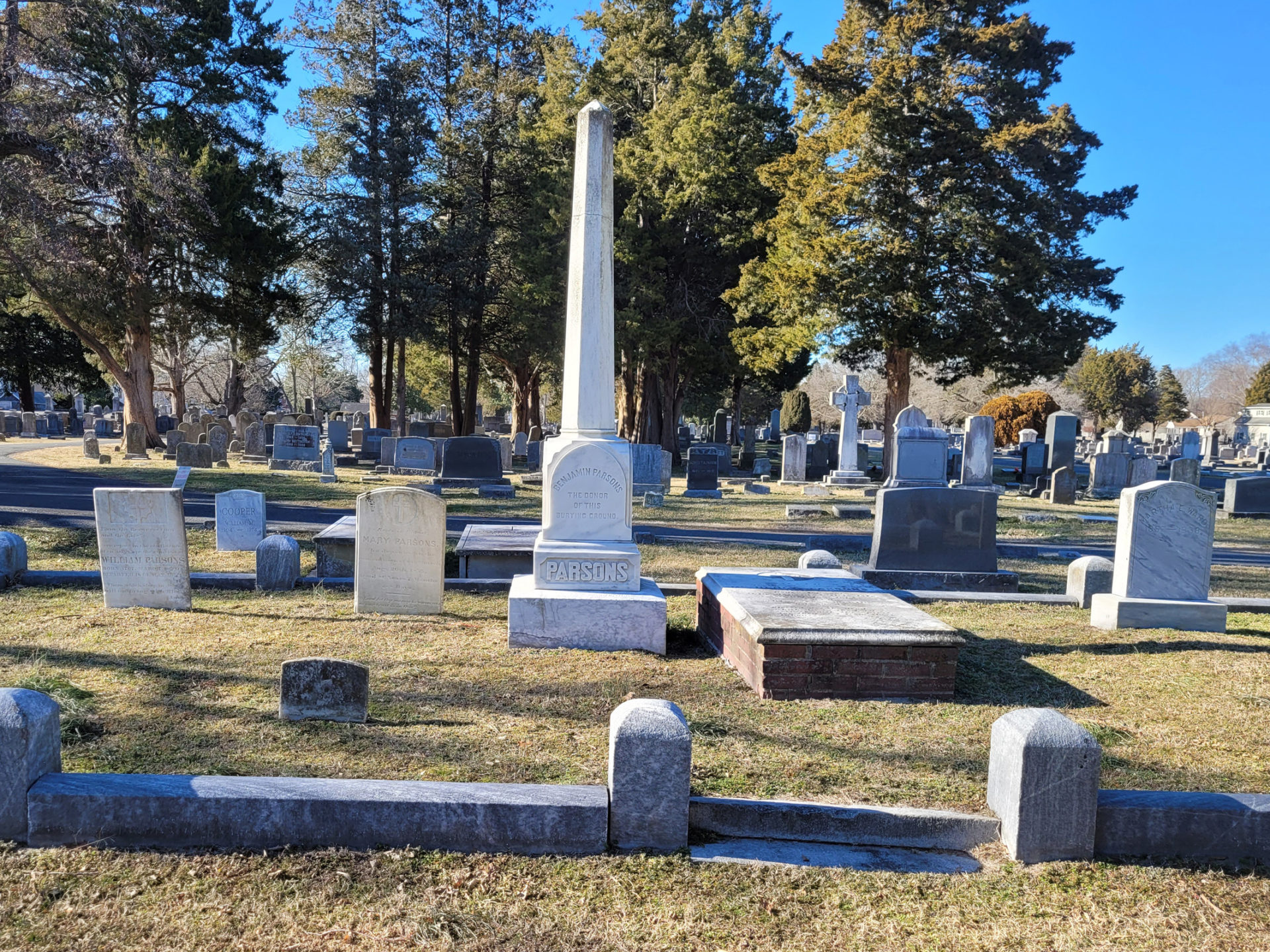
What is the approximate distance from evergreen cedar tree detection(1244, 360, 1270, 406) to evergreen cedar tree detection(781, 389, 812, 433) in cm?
3045

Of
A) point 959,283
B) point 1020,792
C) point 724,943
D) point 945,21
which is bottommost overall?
point 724,943

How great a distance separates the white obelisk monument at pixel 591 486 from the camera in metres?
6.68

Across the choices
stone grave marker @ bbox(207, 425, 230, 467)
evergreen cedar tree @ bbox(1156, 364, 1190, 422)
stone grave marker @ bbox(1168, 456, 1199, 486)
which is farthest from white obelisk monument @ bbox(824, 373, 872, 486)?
evergreen cedar tree @ bbox(1156, 364, 1190, 422)

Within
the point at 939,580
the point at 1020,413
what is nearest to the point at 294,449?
the point at 939,580

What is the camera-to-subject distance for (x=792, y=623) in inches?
229

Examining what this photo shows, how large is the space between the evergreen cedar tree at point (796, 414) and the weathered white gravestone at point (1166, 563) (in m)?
42.1

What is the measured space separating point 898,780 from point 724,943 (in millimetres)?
1663

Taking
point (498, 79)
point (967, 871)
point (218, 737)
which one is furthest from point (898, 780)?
point (498, 79)

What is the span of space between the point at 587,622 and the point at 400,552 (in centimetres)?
202

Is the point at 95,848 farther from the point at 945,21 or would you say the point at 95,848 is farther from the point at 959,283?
the point at 945,21

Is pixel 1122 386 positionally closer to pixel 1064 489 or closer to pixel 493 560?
pixel 1064 489

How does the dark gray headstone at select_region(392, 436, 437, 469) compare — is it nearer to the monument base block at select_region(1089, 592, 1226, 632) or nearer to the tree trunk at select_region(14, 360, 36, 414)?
the monument base block at select_region(1089, 592, 1226, 632)

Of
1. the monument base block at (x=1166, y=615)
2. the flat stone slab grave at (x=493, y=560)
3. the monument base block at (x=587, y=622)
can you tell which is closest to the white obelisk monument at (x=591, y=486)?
the monument base block at (x=587, y=622)

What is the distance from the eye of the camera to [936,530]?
9836mm
